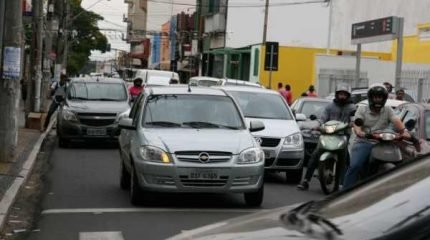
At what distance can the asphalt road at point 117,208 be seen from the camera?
8.25 metres

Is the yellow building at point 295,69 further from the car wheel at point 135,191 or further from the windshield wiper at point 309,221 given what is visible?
the windshield wiper at point 309,221

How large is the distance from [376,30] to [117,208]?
1883 centimetres

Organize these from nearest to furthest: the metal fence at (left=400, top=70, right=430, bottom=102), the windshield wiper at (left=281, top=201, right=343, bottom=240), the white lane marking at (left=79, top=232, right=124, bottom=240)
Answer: the windshield wiper at (left=281, top=201, right=343, bottom=240) < the white lane marking at (left=79, top=232, right=124, bottom=240) < the metal fence at (left=400, top=70, right=430, bottom=102)

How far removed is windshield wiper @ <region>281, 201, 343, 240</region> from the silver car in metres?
4.99

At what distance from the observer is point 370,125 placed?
30.2 ft

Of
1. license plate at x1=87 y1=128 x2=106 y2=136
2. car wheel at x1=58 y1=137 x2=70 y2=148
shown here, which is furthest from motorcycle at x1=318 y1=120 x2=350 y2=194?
car wheel at x1=58 y1=137 x2=70 y2=148

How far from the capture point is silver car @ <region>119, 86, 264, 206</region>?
9.31m

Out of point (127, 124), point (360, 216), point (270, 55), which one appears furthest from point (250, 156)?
point (270, 55)

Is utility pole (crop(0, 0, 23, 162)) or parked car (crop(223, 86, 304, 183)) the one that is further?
utility pole (crop(0, 0, 23, 162))

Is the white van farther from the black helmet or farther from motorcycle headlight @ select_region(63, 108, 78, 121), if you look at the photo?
the black helmet

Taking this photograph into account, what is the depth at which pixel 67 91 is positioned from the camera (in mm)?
19188

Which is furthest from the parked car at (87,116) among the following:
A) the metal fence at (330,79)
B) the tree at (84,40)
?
the tree at (84,40)

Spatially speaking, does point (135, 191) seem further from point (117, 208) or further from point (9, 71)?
point (9, 71)

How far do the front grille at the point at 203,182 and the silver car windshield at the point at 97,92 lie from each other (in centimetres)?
1007
